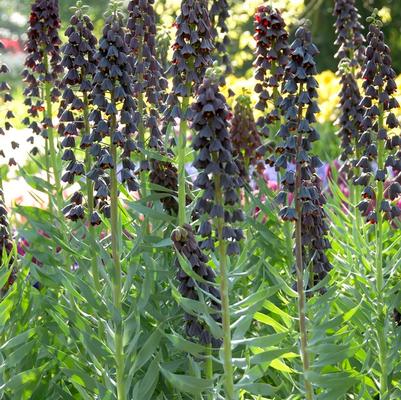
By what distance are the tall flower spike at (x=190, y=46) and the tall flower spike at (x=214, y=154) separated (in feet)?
2.46

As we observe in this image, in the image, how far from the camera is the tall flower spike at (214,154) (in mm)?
2965

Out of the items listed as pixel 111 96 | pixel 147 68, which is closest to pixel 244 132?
Result: pixel 147 68

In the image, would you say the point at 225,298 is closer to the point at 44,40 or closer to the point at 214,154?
the point at 214,154

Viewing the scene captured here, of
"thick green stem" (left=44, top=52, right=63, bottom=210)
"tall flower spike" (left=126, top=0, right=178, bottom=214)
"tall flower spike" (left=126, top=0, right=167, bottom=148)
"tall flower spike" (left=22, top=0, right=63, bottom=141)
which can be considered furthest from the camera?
"thick green stem" (left=44, top=52, right=63, bottom=210)

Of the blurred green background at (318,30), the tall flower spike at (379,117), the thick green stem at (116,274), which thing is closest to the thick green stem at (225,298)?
the thick green stem at (116,274)

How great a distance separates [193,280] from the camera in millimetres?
3328

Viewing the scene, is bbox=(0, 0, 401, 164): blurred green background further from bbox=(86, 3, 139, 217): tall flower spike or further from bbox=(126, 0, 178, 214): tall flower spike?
bbox=(86, 3, 139, 217): tall flower spike

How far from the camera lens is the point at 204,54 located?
3793 mm

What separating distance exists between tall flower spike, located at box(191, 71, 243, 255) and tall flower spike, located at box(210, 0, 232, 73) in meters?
2.21

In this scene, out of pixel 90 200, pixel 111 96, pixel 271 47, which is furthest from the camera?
pixel 271 47

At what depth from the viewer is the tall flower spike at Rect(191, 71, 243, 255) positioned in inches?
117

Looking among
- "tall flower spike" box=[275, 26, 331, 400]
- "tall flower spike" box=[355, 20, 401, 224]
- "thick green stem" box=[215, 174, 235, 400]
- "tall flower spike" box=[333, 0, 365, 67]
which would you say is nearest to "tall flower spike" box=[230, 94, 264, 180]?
"tall flower spike" box=[333, 0, 365, 67]

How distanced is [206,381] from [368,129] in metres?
1.57

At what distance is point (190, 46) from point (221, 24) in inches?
72.3
